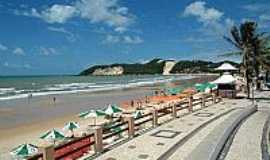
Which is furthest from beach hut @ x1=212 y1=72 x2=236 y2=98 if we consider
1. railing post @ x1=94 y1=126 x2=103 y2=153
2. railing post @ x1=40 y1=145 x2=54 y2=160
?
railing post @ x1=40 y1=145 x2=54 y2=160

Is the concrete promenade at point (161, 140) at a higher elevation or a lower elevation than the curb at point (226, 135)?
lower

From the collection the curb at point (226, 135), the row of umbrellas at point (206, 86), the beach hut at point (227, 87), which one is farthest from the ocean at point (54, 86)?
the curb at point (226, 135)

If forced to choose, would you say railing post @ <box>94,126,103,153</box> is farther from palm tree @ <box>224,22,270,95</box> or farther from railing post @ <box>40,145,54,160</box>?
palm tree @ <box>224,22,270,95</box>

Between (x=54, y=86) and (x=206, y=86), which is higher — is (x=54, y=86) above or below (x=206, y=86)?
below

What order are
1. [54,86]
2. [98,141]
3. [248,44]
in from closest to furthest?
[98,141] → [248,44] → [54,86]

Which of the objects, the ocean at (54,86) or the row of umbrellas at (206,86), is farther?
the ocean at (54,86)

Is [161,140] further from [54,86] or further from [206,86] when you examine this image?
[54,86]

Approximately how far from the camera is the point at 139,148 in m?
10.7

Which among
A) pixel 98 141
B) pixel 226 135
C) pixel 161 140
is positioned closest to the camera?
pixel 98 141

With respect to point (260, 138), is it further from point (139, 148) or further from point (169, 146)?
point (139, 148)

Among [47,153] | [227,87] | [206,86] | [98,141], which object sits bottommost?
[98,141]

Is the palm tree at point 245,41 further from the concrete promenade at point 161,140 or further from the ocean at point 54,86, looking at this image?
the ocean at point 54,86

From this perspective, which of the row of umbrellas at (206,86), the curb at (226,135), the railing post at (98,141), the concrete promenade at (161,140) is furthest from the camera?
the row of umbrellas at (206,86)

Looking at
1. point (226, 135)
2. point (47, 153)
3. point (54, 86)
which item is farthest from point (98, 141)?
point (54, 86)
